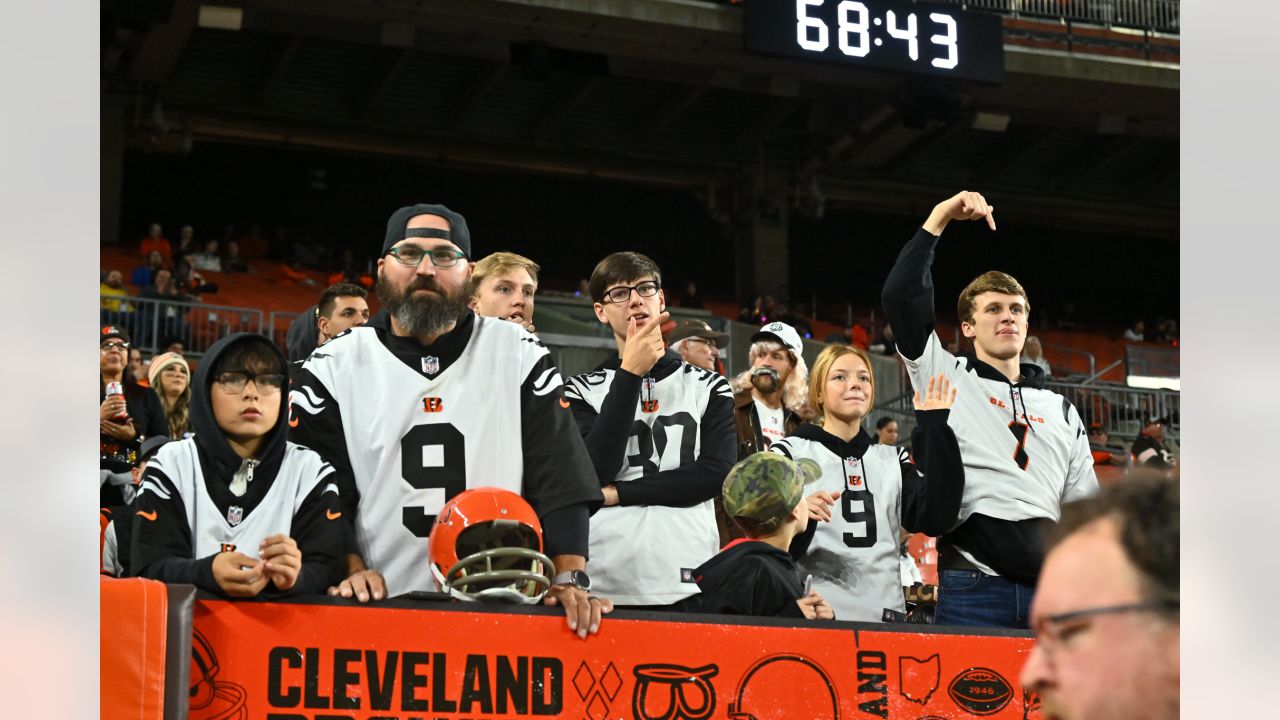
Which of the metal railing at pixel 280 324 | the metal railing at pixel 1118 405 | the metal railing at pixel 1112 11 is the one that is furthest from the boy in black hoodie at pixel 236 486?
the metal railing at pixel 1112 11

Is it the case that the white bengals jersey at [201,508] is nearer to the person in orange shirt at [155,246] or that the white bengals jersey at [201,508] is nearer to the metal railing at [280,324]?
the metal railing at [280,324]

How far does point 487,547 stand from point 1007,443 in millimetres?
1627

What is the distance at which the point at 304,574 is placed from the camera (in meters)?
2.93

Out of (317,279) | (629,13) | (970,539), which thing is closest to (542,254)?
(317,279)

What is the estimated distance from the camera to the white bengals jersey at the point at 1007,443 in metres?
3.78

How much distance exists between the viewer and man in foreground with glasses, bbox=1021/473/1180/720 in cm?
113

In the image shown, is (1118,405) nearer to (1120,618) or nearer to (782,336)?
(782,336)

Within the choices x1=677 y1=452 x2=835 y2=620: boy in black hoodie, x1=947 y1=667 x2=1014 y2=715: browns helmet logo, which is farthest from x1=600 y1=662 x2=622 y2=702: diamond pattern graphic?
x1=947 y1=667 x2=1014 y2=715: browns helmet logo

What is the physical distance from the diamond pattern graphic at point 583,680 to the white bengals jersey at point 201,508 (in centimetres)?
66

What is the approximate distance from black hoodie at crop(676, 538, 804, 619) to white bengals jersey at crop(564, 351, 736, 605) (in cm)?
42

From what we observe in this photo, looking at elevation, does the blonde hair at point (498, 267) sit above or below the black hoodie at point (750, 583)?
above

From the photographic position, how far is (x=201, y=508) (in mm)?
2943
